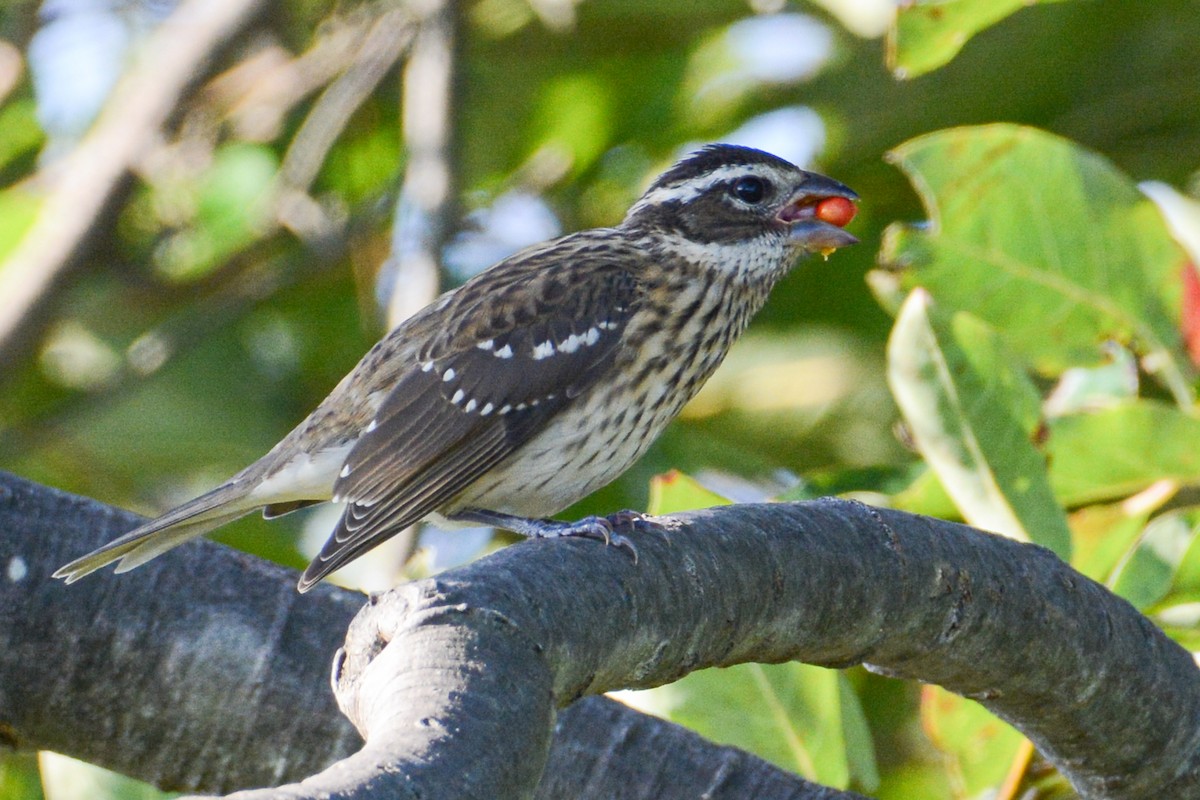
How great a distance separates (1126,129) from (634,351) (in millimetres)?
2516

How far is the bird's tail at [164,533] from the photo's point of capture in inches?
136

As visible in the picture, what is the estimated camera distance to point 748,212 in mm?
4859

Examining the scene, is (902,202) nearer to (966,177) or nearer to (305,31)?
(966,177)

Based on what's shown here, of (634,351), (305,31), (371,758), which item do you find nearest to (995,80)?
(634,351)

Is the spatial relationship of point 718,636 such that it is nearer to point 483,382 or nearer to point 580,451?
point 580,451

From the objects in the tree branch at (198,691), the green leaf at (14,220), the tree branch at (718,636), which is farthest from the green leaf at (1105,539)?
the green leaf at (14,220)

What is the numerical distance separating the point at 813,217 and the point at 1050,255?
704mm

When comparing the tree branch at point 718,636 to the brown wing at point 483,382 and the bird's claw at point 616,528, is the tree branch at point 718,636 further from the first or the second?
the brown wing at point 483,382

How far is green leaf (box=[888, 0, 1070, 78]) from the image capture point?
13.1 ft

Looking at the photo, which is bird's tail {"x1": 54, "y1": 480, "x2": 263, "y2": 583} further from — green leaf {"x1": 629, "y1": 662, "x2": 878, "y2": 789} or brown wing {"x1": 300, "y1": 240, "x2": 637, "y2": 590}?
green leaf {"x1": 629, "y1": 662, "x2": 878, "y2": 789}

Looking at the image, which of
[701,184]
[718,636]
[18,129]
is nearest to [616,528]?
[718,636]

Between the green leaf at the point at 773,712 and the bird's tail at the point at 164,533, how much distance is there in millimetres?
1082

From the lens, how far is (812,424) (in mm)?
5918

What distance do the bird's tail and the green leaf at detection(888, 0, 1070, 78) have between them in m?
1.84
